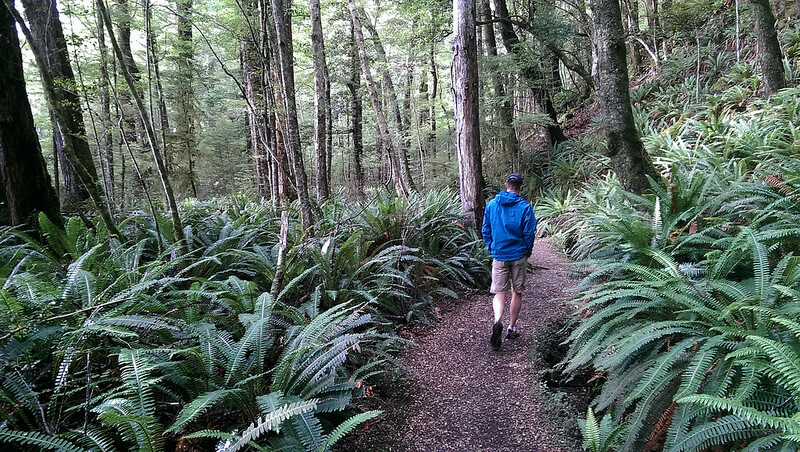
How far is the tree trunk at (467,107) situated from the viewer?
19.2 ft

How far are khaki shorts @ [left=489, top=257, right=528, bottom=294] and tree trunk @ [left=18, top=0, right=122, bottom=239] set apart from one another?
404 cm

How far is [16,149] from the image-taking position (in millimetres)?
4461

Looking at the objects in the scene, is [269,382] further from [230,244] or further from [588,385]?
[230,244]

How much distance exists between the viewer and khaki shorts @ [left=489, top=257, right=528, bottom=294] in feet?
13.0

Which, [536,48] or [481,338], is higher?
[536,48]

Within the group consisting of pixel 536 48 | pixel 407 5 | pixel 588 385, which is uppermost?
pixel 407 5

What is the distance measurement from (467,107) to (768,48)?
5.16m

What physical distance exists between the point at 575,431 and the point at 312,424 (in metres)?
1.71

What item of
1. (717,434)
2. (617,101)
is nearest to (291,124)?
(617,101)

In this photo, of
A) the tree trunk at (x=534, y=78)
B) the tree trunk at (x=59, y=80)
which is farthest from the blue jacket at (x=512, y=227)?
the tree trunk at (x=534, y=78)

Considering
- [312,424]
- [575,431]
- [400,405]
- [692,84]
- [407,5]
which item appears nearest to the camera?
[312,424]

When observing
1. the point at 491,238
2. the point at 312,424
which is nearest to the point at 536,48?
the point at 491,238

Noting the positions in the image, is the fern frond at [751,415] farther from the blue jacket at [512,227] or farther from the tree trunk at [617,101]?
the tree trunk at [617,101]

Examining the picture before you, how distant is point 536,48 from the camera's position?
33.0ft
